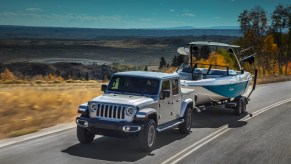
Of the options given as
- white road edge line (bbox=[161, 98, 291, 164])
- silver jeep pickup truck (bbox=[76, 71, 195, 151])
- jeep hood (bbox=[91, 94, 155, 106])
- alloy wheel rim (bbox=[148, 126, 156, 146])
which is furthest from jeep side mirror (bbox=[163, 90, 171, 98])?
white road edge line (bbox=[161, 98, 291, 164])

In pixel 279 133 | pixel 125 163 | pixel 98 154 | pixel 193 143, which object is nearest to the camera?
pixel 125 163

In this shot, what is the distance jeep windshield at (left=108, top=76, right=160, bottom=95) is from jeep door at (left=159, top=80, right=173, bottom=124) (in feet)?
0.86

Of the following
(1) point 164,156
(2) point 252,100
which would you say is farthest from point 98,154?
(2) point 252,100

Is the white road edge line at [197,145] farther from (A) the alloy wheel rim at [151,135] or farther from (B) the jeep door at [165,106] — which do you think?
(B) the jeep door at [165,106]

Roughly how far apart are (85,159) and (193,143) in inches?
151

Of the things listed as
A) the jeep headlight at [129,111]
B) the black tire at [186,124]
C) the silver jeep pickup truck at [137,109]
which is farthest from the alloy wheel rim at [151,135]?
the black tire at [186,124]

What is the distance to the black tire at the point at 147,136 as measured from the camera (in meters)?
11.1

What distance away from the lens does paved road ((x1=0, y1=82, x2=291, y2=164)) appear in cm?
1062

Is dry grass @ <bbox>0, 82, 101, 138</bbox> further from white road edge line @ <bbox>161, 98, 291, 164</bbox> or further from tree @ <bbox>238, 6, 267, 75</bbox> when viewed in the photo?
tree @ <bbox>238, 6, 267, 75</bbox>

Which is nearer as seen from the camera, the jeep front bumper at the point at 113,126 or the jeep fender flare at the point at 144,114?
the jeep front bumper at the point at 113,126

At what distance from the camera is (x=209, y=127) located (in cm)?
1603

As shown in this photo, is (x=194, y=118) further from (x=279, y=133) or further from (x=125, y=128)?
(x=125, y=128)

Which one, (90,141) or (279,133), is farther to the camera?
(279,133)

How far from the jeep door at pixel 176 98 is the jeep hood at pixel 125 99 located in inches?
56.5
